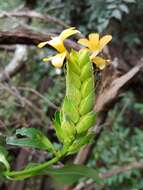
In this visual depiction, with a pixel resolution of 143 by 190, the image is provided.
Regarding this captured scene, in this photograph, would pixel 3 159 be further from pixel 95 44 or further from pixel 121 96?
pixel 121 96

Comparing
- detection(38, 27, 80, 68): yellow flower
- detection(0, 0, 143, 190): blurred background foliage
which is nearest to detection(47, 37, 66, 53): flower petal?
detection(38, 27, 80, 68): yellow flower

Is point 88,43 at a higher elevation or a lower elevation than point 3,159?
higher

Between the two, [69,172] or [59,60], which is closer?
[59,60]

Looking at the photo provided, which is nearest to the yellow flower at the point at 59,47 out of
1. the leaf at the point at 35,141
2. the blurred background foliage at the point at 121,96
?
the leaf at the point at 35,141

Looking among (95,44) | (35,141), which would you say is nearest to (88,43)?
(95,44)

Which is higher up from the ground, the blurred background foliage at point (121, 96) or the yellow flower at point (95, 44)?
the yellow flower at point (95, 44)

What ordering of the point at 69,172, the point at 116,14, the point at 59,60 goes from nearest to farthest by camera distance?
the point at 59,60
the point at 69,172
the point at 116,14

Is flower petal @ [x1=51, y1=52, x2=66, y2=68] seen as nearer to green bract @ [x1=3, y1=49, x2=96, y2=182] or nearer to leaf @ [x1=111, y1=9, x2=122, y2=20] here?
green bract @ [x1=3, y1=49, x2=96, y2=182]

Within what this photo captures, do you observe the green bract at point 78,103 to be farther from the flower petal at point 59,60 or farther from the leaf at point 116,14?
the leaf at point 116,14
